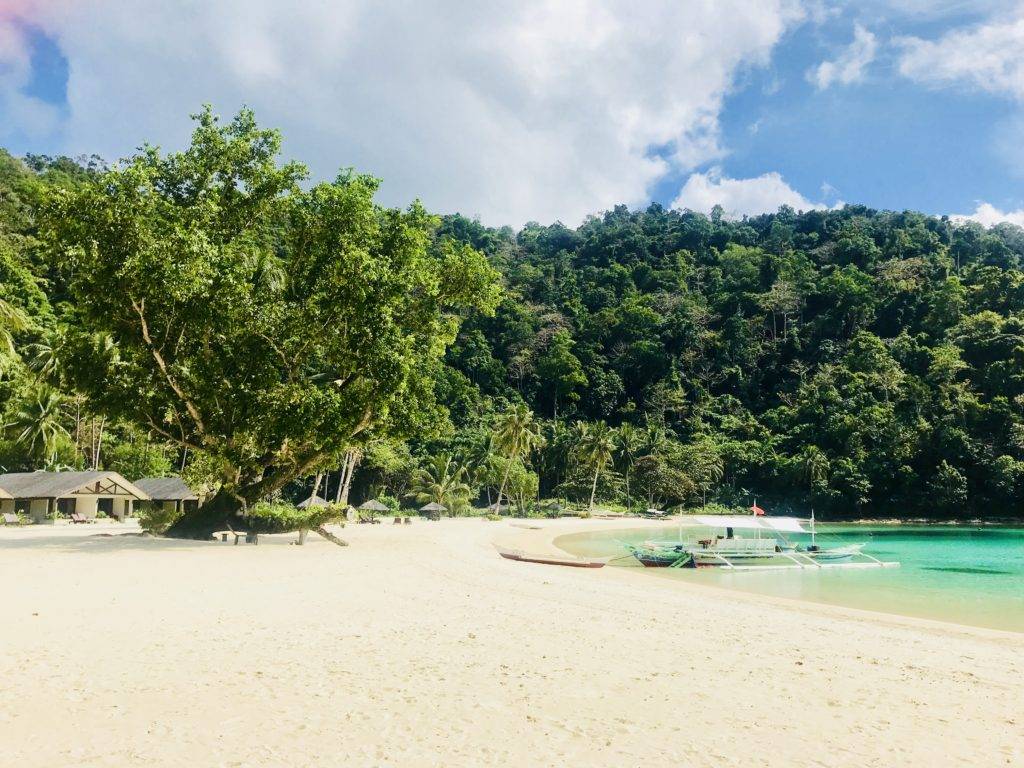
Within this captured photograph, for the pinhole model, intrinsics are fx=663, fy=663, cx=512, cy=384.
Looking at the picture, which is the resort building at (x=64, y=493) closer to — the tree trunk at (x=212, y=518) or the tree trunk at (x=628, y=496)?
the tree trunk at (x=212, y=518)

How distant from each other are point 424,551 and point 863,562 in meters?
19.2

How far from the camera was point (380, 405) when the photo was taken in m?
21.3

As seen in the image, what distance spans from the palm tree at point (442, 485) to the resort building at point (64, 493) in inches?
983

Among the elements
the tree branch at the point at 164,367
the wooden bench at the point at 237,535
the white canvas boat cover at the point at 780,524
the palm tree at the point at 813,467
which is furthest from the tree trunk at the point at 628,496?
the tree branch at the point at 164,367

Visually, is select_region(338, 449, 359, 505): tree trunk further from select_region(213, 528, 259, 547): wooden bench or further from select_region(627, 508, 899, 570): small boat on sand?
select_region(627, 508, 899, 570): small boat on sand

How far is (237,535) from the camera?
72.8ft

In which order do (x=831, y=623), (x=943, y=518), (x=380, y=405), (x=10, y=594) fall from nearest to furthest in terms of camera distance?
(x=10, y=594), (x=831, y=623), (x=380, y=405), (x=943, y=518)

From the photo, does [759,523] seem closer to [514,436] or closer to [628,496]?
[514,436]

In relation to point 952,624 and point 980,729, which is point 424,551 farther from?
point 980,729

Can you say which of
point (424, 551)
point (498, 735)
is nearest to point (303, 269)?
point (424, 551)

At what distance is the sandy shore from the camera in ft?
16.5

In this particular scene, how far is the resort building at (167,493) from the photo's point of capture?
42938 millimetres

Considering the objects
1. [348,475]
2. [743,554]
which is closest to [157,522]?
[743,554]

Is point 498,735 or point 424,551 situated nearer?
point 498,735
